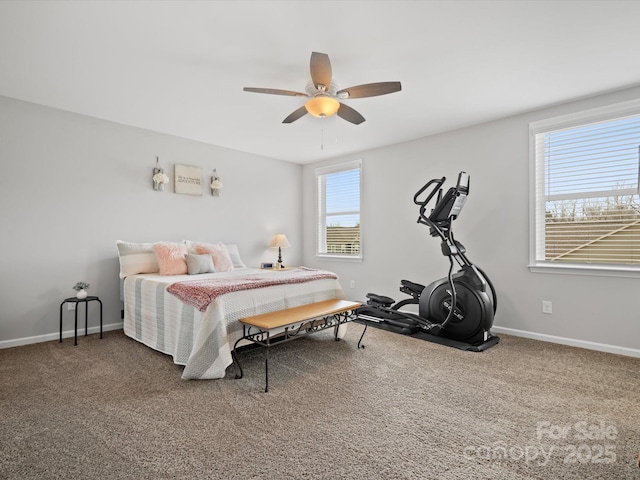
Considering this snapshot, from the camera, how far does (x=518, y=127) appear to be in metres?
3.75

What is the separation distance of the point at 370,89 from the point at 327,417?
2.33 m

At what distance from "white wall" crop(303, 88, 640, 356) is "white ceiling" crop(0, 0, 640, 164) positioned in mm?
402

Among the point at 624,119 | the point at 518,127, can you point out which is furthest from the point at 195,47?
the point at 624,119

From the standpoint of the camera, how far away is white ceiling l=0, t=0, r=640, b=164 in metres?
2.10

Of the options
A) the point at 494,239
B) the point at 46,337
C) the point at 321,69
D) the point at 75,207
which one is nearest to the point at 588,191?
the point at 494,239

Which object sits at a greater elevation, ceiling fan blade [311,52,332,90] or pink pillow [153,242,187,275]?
ceiling fan blade [311,52,332,90]

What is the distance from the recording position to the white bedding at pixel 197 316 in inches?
101

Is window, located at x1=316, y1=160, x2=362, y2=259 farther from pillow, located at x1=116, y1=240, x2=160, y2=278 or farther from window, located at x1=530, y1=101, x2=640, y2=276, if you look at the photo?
pillow, located at x1=116, y1=240, x2=160, y2=278

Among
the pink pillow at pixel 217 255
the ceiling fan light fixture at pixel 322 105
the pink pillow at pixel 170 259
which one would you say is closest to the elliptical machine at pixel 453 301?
the ceiling fan light fixture at pixel 322 105

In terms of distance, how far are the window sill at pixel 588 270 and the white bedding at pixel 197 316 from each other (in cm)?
217

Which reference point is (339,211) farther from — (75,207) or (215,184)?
(75,207)

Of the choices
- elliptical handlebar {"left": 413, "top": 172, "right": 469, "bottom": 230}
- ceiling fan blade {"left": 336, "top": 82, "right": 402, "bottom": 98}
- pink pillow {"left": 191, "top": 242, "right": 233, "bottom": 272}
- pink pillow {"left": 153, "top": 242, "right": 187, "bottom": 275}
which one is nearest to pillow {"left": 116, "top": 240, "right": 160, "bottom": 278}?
pink pillow {"left": 153, "top": 242, "right": 187, "bottom": 275}

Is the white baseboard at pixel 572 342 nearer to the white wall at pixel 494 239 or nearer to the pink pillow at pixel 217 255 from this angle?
the white wall at pixel 494 239

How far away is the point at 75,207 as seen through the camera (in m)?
3.74
